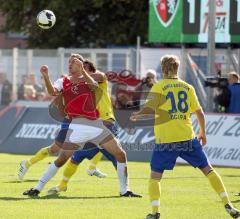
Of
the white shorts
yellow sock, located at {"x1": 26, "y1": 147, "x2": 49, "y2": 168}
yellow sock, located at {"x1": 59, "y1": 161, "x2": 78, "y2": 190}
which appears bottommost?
yellow sock, located at {"x1": 26, "y1": 147, "x2": 49, "y2": 168}

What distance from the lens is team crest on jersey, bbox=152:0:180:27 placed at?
2833cm

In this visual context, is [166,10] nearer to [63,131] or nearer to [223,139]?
[223,139]

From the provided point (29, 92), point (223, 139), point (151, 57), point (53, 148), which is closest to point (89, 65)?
point (53, 148)

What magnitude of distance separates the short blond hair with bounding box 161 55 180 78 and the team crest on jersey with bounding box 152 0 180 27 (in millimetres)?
17095

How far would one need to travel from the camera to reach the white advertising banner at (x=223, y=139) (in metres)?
20.4

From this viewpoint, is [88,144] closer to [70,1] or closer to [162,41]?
[162,41]

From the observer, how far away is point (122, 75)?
24.4 metres

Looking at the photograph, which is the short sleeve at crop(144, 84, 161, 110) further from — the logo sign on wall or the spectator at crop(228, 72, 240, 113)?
the logo sign on wall

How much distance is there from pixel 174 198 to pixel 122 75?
11071 millimetres

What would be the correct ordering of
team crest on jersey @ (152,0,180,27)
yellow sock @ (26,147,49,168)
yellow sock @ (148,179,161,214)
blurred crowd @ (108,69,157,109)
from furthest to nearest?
team crest on jersey @ (152,0,180,27), blurred crowd @ (108,69,157,109), yellow sock @ (26,147,49,168), yellow sock @ (148,179,161,214)

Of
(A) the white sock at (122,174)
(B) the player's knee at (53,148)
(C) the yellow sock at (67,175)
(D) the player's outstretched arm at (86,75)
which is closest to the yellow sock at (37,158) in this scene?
(B) the player's knee at (53,148)

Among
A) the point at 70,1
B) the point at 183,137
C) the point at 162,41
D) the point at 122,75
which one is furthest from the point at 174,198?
the point at 70,1

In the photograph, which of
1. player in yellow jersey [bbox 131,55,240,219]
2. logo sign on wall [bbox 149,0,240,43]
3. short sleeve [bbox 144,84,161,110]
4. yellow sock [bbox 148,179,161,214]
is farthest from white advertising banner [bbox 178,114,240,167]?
yellow sock [bbox 148,179,161,214]

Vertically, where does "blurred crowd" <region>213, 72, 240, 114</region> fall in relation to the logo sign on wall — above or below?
below
